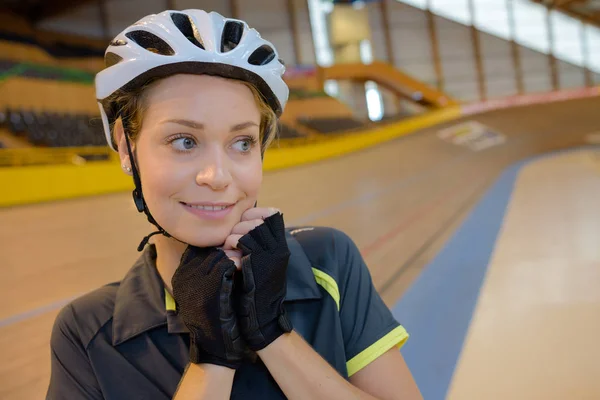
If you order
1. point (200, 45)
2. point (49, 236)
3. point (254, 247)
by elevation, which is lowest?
point (49, 236)

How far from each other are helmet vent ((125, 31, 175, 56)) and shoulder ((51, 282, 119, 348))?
62 cm

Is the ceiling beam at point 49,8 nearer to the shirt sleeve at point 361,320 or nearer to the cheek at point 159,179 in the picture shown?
the cheek at point 159,179

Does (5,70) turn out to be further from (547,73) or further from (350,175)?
(547,73)

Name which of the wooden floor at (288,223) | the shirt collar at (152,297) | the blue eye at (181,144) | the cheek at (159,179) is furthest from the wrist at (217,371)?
the wooden floor at (288,223)

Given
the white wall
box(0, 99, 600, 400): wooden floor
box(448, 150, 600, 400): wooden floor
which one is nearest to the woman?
box(0, 99, 600, 400): wooden floor

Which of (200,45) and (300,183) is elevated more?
(200,45)

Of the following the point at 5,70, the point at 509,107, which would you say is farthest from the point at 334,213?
the point at 509,107

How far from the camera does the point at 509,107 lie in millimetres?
17547

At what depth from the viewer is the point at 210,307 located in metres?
0.97

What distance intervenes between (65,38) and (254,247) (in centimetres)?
2420

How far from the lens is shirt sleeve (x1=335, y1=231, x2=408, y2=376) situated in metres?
1.22

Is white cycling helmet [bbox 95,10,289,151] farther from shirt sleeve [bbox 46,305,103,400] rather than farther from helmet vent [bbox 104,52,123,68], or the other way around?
shirt sleeve [bbox 46,305,103,400]

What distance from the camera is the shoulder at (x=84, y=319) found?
1157 mm

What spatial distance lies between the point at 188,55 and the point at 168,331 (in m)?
0.62
